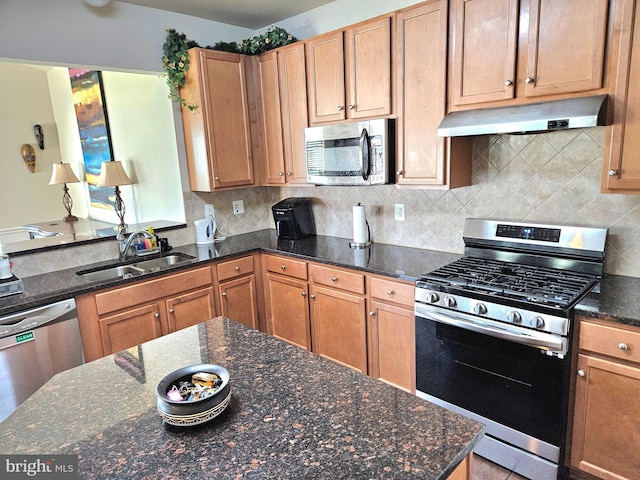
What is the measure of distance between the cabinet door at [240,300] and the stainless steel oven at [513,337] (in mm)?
1417

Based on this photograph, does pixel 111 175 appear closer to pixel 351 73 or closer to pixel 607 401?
pixel 351 73

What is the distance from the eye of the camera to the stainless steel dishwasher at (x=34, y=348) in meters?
2.12

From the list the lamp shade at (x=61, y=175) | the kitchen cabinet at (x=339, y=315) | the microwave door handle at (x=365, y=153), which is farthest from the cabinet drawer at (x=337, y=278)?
the lamp shade at (x=61, y=175)

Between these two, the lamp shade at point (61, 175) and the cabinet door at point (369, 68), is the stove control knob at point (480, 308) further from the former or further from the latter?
the lamp shade at point (61, 175)

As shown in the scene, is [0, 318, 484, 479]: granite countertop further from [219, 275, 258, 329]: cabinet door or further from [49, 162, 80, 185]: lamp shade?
[49, 162, 80, 185]: lamp shade

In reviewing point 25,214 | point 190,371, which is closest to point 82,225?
point 25,214

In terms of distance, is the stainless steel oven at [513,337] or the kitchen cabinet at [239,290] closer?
the stainless steel oven at [513,337]

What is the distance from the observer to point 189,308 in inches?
114

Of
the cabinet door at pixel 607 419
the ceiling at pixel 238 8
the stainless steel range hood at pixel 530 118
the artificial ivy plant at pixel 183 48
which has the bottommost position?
the cabinet door at pixel 607 419

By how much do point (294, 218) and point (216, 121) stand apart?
937 mm

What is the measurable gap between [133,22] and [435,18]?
2.05 meters

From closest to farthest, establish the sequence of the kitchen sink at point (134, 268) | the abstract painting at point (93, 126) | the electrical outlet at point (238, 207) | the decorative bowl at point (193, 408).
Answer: the decorative bowl at point (193, 408) < the kitchen sink at point (134, 268) < the electrical outlet at point (238, 207) < the abstract painting at point (93, 126)

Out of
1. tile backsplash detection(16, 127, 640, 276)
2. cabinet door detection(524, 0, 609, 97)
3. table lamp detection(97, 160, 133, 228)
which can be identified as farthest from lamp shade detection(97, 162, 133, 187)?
cabinet door detection(524, 0, 609, 97)

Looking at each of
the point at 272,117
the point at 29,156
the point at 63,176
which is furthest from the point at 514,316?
the point at 29,156
